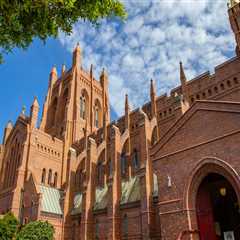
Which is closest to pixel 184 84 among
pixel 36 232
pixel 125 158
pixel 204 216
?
pixel 125 158

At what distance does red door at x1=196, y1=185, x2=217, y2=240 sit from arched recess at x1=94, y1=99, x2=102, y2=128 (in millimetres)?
32322

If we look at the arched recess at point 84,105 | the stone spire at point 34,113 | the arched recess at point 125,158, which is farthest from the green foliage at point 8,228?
the arched recess at point 84,105

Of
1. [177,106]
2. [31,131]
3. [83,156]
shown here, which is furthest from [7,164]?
[177,106]

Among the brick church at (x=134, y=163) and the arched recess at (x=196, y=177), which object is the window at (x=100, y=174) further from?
the arched recess at (x=196, y=177)

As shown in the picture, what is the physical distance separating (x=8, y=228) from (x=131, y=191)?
10.9 metres

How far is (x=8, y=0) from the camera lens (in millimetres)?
8453

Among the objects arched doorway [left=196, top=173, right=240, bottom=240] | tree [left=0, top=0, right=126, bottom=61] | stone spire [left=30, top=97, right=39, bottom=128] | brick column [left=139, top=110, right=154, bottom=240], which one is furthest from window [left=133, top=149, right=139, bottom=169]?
tree [left=0, top=0, right=126, bottom=61]

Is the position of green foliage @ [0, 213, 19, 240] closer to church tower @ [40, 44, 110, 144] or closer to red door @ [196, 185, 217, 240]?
church tower @ [40, 44, 110, 144]

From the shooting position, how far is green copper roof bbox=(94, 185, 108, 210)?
25.8 meters

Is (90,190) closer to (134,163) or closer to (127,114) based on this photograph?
(134,163)

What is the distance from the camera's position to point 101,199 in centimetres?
2708

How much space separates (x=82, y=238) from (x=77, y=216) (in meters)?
3.16

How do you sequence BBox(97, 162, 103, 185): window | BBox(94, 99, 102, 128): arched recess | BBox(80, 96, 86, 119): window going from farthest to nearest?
BBox(94, 99, 102, 128): arched recess
BBox(80, 96, 86, 119): window
BBox(97, 162, 103, 185): window

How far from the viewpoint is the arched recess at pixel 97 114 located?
4725 centimetres
